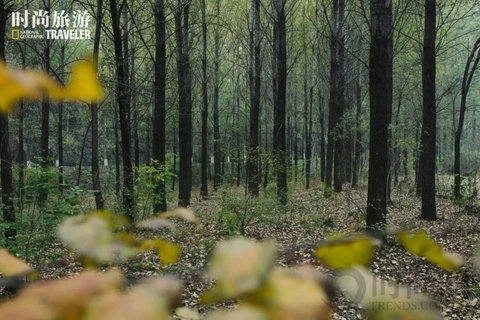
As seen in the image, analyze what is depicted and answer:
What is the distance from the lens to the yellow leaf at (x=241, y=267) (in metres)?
0.41

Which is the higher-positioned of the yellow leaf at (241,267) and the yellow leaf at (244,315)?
the yellow leaf at (241,267)

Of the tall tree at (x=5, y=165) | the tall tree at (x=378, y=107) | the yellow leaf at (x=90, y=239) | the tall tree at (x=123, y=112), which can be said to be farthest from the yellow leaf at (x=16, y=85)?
the tall tree at (x=123, y=112)

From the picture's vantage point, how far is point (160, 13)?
927 cm

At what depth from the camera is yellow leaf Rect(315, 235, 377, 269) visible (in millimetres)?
523

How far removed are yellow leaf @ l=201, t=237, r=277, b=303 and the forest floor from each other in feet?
0.77

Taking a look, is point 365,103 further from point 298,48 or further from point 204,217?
point 204,217

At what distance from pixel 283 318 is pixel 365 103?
28.1 meters

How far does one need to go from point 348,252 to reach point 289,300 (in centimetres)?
18

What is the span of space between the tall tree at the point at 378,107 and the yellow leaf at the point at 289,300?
20.1 feet

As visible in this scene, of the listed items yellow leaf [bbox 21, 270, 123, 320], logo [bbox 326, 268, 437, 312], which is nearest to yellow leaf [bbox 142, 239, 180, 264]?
yellow leaf [bbox 21, 270, 123, 320]

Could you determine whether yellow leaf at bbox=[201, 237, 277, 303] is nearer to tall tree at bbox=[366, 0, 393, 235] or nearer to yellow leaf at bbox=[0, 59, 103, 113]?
yellow leaf at bbox=[0, 59, 103, 113]

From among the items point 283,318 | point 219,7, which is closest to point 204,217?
point 283,318

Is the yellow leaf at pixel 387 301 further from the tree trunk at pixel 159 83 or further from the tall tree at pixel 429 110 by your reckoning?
the tall tree at pixel 429 110

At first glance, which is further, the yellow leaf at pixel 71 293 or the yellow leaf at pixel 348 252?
the yellow leaf at pixel 348 252
